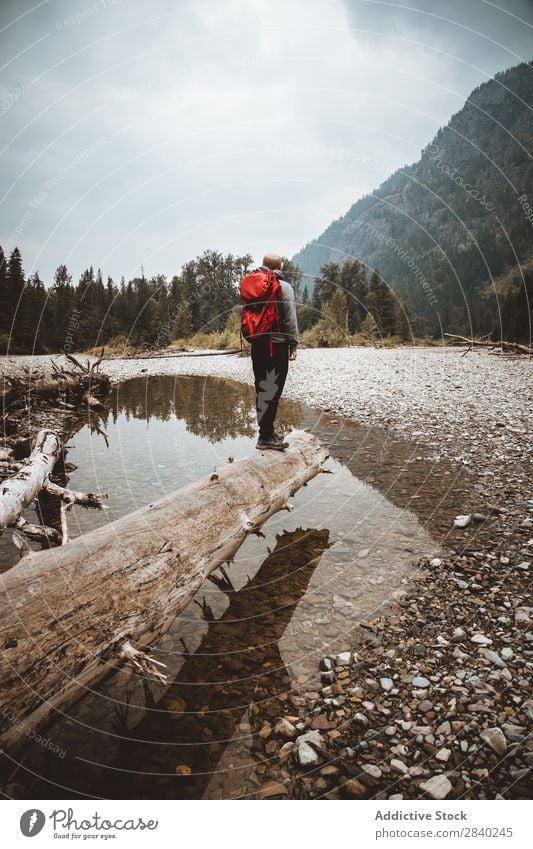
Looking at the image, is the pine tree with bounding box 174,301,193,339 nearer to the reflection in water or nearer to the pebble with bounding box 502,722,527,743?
the reflection in water

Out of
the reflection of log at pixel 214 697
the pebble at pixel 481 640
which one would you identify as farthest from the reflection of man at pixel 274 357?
the pebble at pixel 481 640

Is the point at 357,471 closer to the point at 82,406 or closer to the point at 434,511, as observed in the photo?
the point at 434,511

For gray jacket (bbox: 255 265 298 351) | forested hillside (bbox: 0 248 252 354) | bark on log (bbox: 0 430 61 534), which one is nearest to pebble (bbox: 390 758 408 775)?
gray jacket (bbox: 255 265 298 351)

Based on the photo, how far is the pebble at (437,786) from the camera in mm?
2457

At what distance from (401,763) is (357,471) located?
632 cm

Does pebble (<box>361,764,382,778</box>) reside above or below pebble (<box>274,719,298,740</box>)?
above

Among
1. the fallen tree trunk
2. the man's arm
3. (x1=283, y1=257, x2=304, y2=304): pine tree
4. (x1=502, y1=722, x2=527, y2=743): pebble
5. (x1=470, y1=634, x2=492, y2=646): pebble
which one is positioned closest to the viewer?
the fallen tree trunk

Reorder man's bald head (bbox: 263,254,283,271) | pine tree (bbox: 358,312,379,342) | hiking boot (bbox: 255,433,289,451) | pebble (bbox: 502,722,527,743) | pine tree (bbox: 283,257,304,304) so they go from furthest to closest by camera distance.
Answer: pine tree (bbox: 358,312,379,342), pine tree (bbox: 283,257,304,304), hiking boot (bbox: 255,433,289,451), man's bald head (bbox: 263,254,283,271), pebble (bbox: 502,722,527,743)

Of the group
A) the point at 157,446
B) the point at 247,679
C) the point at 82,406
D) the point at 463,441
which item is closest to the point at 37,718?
the point at 247,679

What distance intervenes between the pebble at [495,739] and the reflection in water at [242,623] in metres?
1.34

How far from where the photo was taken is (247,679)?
3650 mm

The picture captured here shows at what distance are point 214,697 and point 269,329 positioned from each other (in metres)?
4.68

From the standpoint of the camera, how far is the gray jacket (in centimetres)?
609
